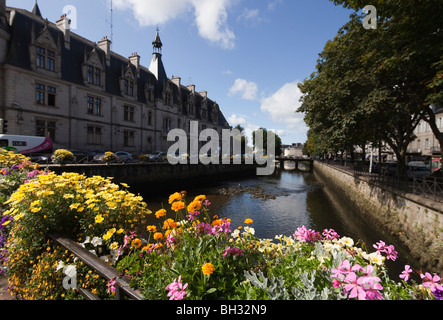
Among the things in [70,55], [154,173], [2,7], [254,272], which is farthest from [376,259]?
[70,55]

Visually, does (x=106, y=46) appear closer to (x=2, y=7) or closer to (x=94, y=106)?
(x=94, y=106)

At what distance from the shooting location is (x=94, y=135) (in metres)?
29.1

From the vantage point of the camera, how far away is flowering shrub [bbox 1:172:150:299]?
9.23 ft

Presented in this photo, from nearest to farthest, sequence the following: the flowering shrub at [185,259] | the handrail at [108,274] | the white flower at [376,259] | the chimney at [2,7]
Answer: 1. the flowering shrub at [185,259]
2. the handrail at [108,274]
3. the white flower at [376,259]
4. the chimney at [2,7]

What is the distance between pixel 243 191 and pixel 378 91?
17.6m

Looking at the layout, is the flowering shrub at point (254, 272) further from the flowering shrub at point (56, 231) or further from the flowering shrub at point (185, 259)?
the flowering shrub at point (56, 231)

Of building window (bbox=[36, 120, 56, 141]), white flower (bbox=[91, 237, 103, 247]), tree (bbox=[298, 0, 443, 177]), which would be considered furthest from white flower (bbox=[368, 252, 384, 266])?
building window (bbox=[36, 120, 56, 141])

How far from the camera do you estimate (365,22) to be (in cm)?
1273

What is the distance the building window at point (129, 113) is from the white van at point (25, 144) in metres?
13.4

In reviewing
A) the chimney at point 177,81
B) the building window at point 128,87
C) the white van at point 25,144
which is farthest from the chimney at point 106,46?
the chimney at point 177,81

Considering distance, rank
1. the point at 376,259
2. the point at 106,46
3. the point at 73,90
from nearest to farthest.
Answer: the point at 376,259 < the point at 73,90 < the point at 106,46

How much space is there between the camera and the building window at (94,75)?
29.1 metres

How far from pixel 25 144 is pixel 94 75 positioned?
13.6 m
